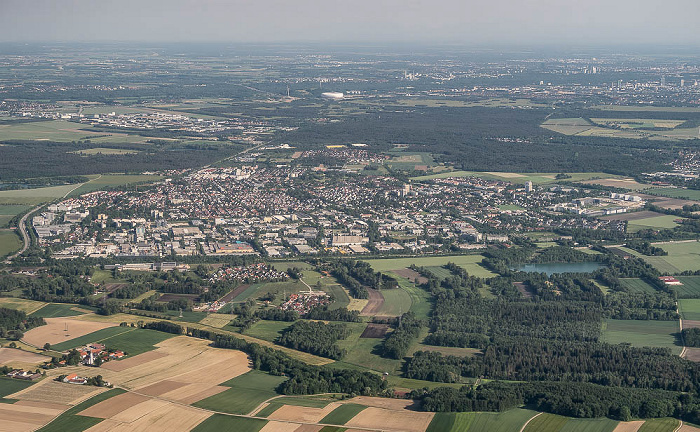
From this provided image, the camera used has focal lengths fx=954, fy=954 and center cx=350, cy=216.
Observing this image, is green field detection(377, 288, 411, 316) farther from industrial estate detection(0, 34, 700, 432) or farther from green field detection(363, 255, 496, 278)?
green field detection(363, 255, 496, 278)

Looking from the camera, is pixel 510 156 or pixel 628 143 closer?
pixel 510 156

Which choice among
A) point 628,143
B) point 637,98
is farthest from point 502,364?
point 637,98

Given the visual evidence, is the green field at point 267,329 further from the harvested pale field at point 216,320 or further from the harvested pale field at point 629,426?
the harvested pale field at point 629,426

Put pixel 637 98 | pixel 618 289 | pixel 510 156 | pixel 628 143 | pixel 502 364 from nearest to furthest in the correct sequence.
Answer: pixel 502 364 → pixel 618 289 → pixel 510 156 → pixel 628 143 → pixel 637 98

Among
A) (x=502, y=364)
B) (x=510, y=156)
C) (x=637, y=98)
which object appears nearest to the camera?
(x=502, y=364)

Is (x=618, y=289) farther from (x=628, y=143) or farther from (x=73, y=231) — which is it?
(x=628, y=143)

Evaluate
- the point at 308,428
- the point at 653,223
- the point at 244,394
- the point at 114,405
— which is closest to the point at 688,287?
the point at 653,223

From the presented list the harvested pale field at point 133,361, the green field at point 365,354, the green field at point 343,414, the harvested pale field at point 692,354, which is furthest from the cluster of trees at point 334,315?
the harvested pale field at point 692,354
